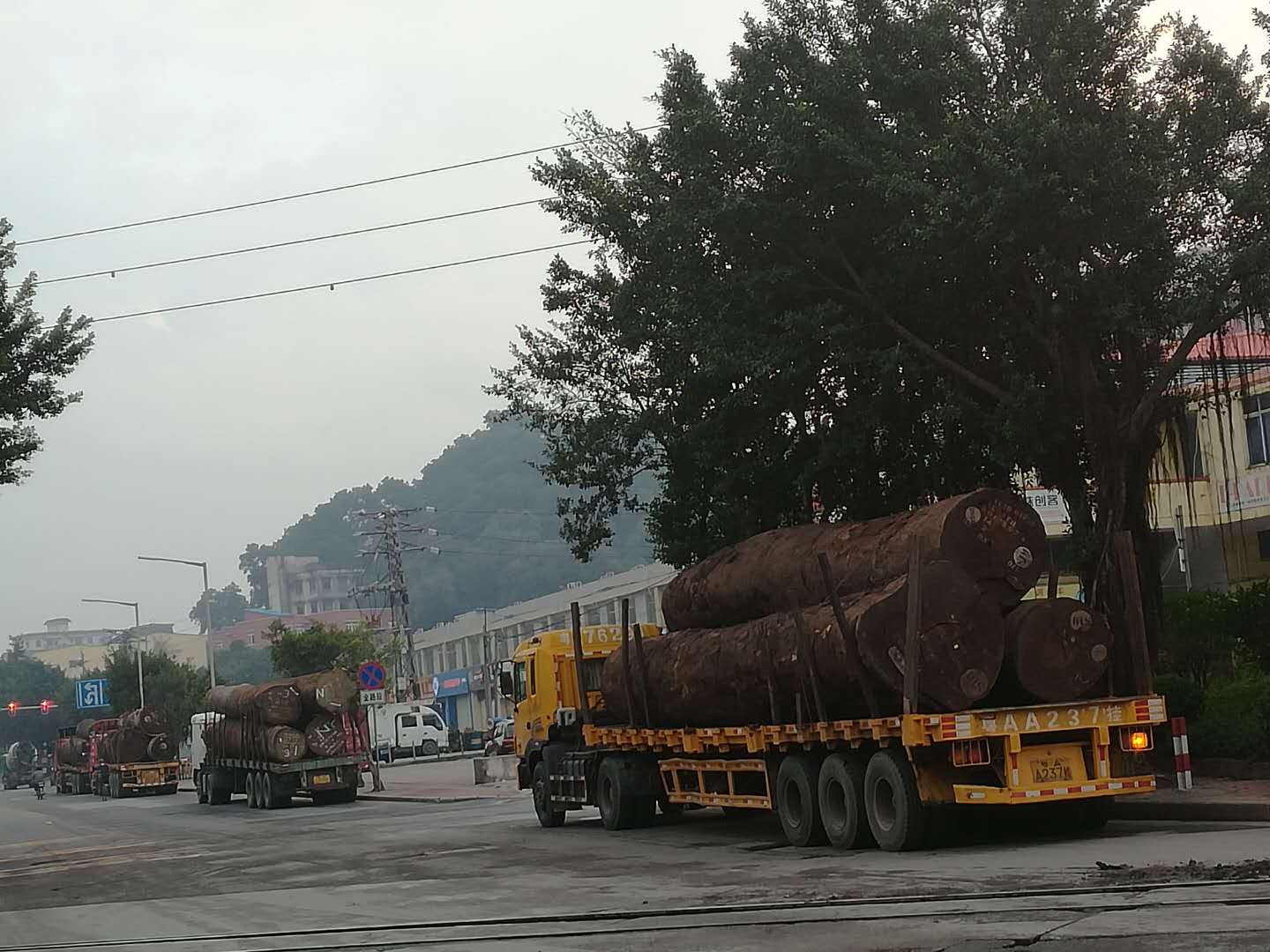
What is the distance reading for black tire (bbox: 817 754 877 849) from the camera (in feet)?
53.1

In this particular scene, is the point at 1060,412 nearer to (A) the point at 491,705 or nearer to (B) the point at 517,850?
(B) the point at 517,850

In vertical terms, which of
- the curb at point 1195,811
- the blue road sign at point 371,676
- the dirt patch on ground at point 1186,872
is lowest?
the curb at point 1195,811

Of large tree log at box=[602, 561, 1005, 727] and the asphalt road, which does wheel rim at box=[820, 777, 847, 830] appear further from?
large tree log at box=[602, 561, 1005, 727]

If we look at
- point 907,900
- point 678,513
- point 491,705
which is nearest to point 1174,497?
point 678,513

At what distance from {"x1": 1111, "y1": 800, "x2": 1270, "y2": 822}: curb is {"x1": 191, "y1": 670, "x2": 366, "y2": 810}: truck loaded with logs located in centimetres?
2288

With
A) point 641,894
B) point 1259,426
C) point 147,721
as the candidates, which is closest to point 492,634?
point 147,721

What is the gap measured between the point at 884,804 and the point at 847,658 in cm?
144

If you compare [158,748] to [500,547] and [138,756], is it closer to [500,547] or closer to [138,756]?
[138,756]

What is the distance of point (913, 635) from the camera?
1519 centimetres

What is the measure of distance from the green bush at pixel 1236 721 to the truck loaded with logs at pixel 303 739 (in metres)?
21.9

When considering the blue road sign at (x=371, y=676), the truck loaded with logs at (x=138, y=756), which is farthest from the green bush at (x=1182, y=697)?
the truck loaded with logs at (x=138, y=756)

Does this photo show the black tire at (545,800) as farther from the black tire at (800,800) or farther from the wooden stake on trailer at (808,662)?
the wooden stake on trailer at (808,662)

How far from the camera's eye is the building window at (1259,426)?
38688 millimetres

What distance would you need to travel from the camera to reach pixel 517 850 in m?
19.9
